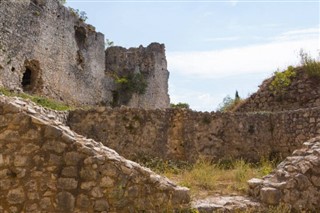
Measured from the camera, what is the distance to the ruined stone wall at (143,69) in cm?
2959

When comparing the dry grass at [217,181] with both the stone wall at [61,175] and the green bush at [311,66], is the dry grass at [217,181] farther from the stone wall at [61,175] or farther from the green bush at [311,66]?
the green bush at [311,66]

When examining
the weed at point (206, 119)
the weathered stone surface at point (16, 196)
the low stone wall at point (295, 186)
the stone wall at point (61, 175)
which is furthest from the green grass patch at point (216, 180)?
the weathered stone surface at point (16, 196)

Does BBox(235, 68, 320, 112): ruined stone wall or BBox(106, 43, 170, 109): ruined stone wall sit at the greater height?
BBox(106, 43, 170, 109): ruined stone wall

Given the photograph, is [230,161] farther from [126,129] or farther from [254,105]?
[254,105]

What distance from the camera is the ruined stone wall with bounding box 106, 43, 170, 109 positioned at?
97.1 ft

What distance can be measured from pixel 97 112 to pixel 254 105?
7233 millimetres

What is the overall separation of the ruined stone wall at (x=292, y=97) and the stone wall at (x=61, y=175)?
10.5m

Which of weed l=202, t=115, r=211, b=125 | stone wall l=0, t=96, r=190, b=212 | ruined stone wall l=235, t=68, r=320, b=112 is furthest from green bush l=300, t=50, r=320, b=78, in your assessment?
stone wall l=0, t=96, r=190, b=212

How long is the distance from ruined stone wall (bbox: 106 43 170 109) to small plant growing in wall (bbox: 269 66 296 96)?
48.0 ft

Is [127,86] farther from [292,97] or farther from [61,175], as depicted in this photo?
[61,175]

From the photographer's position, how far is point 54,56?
69.9 feet

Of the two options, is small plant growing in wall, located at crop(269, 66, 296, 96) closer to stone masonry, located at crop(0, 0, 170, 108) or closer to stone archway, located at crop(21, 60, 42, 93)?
stone masonry, located at crop(0, 0, 170, 108)

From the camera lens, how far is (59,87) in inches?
848

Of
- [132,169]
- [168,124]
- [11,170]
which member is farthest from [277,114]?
[11,170]
